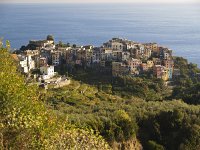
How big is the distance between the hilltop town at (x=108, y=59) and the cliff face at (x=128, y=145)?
2227 cm

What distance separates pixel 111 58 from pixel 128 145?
27823 mm

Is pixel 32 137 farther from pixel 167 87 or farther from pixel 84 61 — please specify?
pixel 84 61

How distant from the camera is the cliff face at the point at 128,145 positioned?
56.5 ft

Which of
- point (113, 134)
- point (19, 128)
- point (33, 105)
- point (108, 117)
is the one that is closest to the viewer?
point (19, 128)

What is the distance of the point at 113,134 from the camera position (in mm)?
17266

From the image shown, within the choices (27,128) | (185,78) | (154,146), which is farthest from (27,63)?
(27,128)

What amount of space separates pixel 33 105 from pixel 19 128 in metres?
0.72

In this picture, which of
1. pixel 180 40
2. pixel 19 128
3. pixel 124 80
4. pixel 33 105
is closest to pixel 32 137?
pixel 19 128

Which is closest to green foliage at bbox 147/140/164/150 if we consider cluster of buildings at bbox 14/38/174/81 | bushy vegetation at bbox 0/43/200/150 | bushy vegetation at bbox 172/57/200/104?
bushy vegetation at bbox 0/43/200/150

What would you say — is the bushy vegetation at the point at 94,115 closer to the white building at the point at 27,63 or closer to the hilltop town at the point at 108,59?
the hilltop town at the point at 108,59

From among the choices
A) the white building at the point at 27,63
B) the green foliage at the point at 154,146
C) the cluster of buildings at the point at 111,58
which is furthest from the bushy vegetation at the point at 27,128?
the cluster of buildings at the point at 111,58

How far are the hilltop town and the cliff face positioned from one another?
22265 millimetres

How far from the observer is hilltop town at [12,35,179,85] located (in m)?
41.9

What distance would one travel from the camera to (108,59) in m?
44.9
